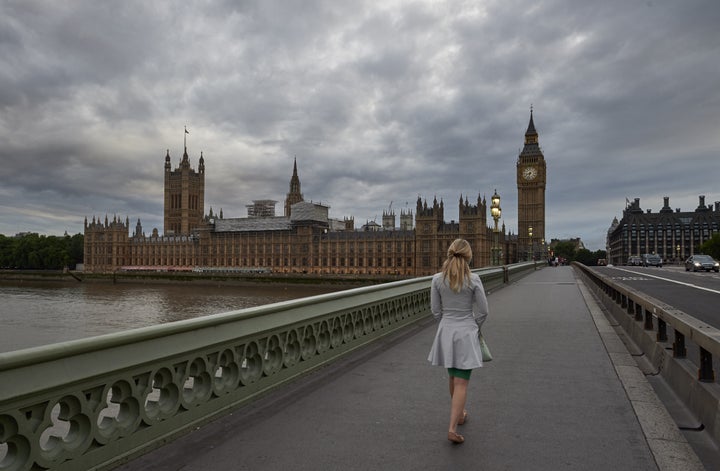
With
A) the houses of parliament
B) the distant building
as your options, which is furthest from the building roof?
the distant building

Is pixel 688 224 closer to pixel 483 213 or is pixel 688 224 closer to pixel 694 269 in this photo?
pixel 483 213

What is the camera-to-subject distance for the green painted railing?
3.42 m

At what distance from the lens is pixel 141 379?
4.41 m

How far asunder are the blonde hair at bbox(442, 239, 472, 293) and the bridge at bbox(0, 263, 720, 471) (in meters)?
1.46

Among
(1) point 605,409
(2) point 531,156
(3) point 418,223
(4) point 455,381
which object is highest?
(2) point 531,156

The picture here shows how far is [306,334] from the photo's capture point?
7.30m

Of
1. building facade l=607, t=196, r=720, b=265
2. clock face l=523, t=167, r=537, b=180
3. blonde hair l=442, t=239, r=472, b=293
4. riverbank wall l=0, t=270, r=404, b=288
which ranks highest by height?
clock face l=523, t=167, r=537, b=180

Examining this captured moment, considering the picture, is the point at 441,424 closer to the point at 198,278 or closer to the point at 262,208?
the point at 198,278

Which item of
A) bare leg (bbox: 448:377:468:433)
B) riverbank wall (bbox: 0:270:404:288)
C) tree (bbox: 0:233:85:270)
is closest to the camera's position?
bare leg (bbox: 448:377:468:433)

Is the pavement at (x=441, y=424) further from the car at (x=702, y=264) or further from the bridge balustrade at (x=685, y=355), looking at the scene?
the car at (x=702, y=264)

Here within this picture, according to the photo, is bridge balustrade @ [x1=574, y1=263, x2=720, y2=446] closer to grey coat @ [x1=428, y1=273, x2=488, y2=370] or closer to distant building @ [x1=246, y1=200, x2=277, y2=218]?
grey coat @ [x1=428, y1=273, x2=488, y2=370]

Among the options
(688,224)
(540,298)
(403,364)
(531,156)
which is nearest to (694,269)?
(540,298)

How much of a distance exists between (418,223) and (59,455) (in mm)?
126713

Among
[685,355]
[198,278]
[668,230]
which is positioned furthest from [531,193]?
[685,355]
